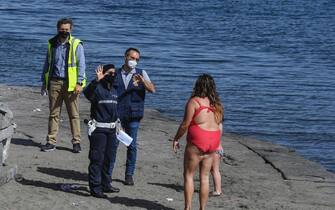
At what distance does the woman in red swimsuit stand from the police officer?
1.02 meters

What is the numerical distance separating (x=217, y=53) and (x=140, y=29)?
768 cm

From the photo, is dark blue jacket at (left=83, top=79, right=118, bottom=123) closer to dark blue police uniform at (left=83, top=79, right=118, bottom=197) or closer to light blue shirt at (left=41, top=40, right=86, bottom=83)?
dark blue police uniform at (left=83, top=79, right=118, bottom=197)

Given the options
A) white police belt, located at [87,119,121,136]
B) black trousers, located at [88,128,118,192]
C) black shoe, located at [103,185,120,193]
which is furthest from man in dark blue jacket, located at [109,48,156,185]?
white police belt, located at [87,119,121,136]

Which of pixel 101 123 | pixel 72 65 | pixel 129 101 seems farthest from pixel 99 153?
pixel 72 65

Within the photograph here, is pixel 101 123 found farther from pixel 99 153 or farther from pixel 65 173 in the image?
pixel 65 173

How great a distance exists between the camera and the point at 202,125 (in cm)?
1003

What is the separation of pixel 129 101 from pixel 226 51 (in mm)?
23280

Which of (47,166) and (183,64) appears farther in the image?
(183,64)

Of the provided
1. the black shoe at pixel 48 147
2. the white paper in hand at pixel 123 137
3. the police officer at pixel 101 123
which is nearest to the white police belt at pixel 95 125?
the police officer at pixel 101 123

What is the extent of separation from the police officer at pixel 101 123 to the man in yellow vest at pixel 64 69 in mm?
1904

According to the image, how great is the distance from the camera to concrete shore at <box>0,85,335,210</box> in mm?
10891

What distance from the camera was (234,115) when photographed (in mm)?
22047

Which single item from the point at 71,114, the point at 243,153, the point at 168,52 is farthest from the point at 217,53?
the point at 71,114

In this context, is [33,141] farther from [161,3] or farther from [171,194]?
[161,3]
